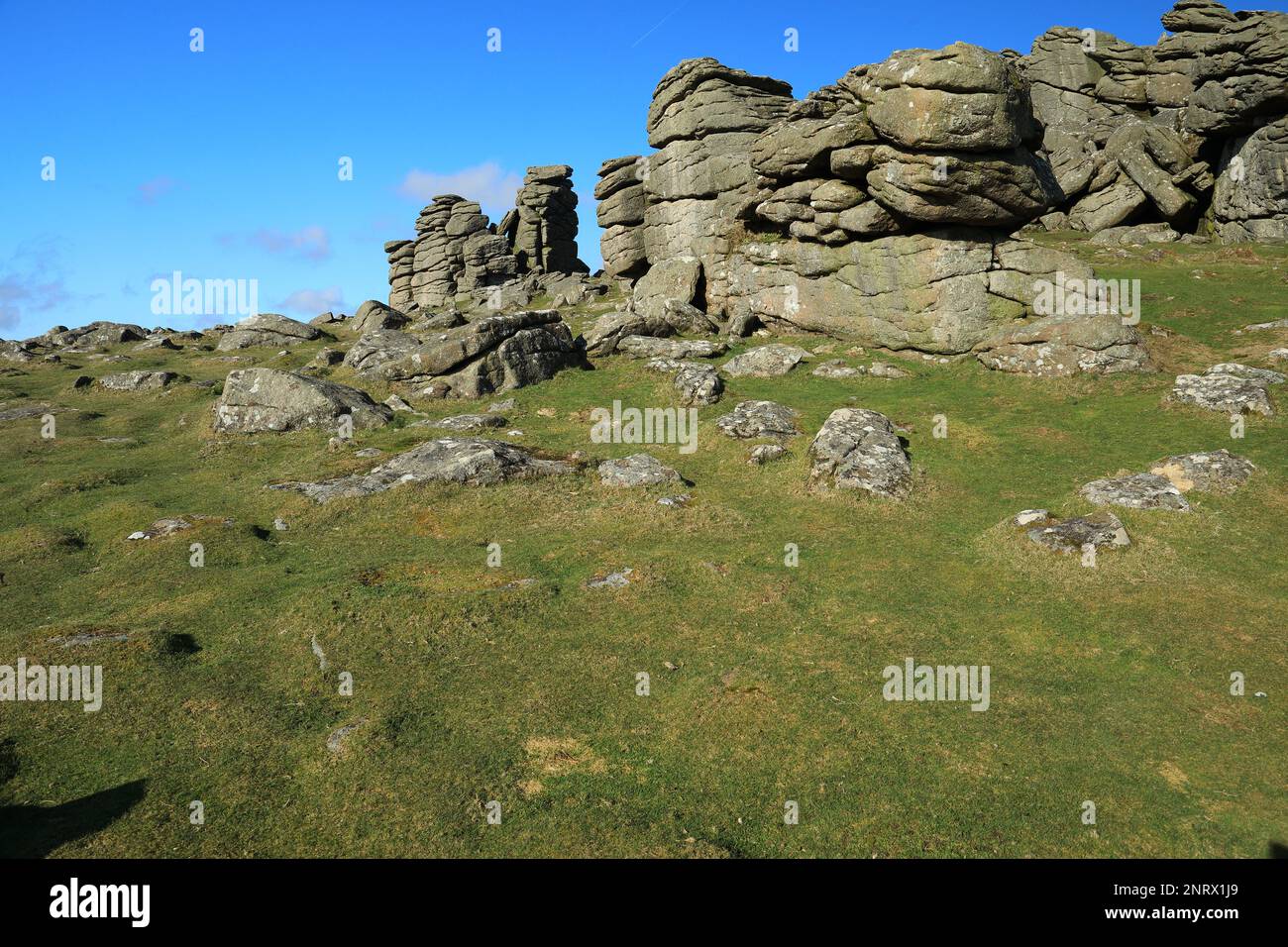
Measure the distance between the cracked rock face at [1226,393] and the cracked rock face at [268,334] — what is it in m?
79.5

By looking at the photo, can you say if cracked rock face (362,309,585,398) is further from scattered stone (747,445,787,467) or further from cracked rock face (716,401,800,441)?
scattered stone (747,445,787,467)

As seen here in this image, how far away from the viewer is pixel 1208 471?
29828 millimetres

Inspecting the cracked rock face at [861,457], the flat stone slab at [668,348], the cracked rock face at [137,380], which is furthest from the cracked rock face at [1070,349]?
the cracked rock face at [137,380]

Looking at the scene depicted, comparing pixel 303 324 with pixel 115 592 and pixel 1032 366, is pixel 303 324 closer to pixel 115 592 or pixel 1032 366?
pixel 115 592

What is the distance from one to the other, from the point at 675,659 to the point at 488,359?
34582 mm

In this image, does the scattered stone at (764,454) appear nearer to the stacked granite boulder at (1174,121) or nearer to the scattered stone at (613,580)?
the scattered stone at (613,580)

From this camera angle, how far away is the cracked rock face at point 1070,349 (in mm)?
42000

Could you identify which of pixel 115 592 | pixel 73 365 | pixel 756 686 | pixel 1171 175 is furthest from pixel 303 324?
pixel 1171 175

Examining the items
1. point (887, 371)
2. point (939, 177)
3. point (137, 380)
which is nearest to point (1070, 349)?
point (887, 371)

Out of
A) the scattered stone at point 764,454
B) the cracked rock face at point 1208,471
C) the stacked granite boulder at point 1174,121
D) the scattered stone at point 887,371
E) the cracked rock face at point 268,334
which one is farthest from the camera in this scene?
the cracked rock face at point 268,334

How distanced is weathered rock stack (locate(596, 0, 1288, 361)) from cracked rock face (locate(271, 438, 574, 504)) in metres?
27.0

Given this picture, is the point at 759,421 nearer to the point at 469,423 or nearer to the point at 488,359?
the point at 469,423

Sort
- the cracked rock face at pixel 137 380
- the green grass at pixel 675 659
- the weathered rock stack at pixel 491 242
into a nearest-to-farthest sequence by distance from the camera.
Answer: the green grass at pixel 675 659 < the cracked rock face at pixel 137 380 < the weathered rock stack at pixel 491 242
